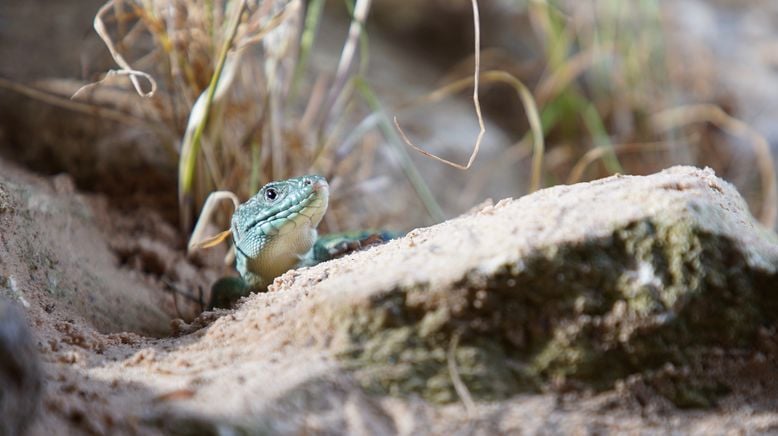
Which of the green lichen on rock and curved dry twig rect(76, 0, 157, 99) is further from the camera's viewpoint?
curved dry twig rect(76, 0, 157, 99)

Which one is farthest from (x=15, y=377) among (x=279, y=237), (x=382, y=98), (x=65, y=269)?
(x=382, y=98)

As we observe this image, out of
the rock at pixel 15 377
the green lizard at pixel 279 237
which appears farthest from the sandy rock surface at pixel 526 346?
the green lizard at pixel 279 237

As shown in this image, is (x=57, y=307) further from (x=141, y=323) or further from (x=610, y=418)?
(x=610, y=418)

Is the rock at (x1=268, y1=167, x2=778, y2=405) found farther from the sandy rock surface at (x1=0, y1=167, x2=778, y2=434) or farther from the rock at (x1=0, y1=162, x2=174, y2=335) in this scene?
the rock at (x1=0, y1=162, x2=174, y2=335)

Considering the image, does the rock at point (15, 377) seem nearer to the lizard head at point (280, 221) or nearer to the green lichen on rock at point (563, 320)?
the green lichen on rock at point (563, 320)

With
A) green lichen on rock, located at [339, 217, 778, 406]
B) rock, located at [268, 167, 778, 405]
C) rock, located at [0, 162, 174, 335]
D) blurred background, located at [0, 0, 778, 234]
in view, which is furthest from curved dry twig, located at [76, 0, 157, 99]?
green lichen on rock, located at [339, 217, 778, 406]

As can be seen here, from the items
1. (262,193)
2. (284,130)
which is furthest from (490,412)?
(284,130)
